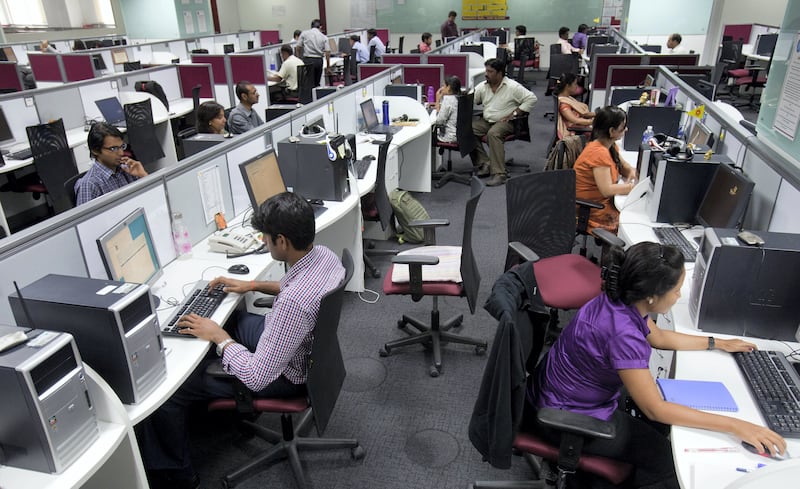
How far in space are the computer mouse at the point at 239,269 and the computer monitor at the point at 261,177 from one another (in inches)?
15.6

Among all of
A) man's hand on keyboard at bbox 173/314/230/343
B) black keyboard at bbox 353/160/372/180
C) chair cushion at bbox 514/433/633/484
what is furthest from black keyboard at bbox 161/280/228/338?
black keyboard at bbox 353/160/372/180

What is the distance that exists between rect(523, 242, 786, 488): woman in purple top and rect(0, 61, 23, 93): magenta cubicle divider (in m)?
7.12

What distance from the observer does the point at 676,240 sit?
248 cm

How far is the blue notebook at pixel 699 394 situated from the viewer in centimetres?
147

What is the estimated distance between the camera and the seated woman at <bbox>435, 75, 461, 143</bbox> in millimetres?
5066

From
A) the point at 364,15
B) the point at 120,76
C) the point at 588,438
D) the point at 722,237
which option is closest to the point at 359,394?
the point at 588,438

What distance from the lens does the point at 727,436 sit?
1.39m

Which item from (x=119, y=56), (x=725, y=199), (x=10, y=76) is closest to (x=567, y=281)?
(x=725, y=199)

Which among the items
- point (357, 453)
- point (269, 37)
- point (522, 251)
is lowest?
point (357, 453)

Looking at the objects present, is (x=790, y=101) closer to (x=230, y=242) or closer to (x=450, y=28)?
(x=230, y=242)

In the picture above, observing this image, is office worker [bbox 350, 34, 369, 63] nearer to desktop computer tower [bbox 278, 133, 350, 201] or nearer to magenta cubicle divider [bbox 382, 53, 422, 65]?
magenta cubicle divider [bbox 382, 53, 422, 65]

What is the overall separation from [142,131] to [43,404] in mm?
4080

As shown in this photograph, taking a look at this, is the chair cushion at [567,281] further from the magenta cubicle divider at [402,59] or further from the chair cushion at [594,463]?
the magenta cubicle divider at [402,59]

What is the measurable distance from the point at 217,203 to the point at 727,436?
2284 mm
